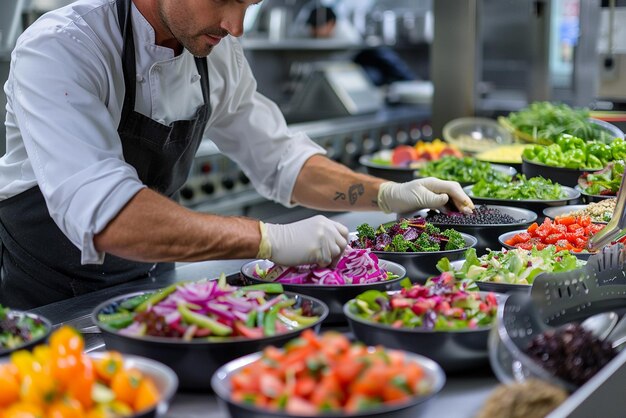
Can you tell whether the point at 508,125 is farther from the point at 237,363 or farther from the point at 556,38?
the point at 556,38

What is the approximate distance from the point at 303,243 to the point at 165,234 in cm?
33

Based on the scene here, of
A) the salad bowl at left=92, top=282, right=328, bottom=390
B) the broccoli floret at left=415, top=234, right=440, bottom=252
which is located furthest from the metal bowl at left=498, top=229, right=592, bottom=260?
the salad bowl at left=92, top=282, right=328, bottom=390

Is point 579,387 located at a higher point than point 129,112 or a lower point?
lower

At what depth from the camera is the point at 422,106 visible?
753 cm

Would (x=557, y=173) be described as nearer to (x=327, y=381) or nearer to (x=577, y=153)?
(x=577, y=153)

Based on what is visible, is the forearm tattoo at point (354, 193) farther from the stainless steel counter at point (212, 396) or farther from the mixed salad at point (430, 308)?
the mixed salad at point (430, 308)

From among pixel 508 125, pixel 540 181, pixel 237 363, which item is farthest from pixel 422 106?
pixel 237 363

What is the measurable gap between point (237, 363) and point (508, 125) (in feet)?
10.3

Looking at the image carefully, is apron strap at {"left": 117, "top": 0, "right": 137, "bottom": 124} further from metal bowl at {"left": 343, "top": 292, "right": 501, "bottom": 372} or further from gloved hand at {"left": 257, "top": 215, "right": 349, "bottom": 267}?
metal bowl at {"left": 343, "top": 292, "right": 501, "bottom": 372}

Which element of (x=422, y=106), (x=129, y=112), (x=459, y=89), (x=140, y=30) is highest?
(x=140, y=30)

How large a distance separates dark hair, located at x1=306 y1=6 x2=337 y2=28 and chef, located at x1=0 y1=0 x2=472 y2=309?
476 cm

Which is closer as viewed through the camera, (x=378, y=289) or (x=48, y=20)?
(x=378, y=289)

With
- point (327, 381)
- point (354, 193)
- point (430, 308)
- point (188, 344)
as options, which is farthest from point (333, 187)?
point (327, 381)

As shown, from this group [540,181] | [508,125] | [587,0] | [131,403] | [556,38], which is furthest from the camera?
[556,38]
